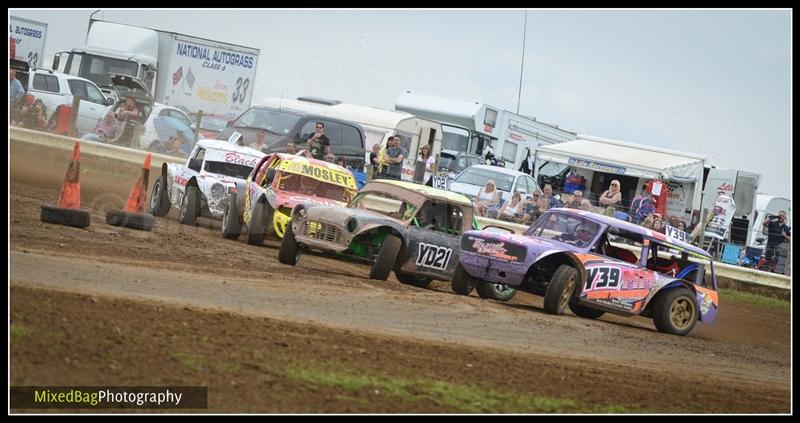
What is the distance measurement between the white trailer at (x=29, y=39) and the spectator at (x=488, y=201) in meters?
18.4

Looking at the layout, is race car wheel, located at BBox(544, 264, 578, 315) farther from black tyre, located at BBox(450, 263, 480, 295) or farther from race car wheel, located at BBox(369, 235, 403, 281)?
race car wheel, located at BBox(369, 235, 403, 281)

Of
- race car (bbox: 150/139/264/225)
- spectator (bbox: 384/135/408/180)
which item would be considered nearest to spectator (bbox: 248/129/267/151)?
spectator (bbox: 384/135/408/180)

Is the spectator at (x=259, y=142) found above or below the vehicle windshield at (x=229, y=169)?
above

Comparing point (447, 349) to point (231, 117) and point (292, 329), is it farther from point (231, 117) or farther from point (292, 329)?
point (231, 117)

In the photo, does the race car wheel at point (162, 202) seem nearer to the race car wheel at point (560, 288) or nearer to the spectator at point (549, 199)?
the spectator at point (549, 199)

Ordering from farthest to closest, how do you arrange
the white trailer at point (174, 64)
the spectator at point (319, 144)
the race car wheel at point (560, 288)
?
the white trailer at point (174, 64) < the spectator at point (319, 144) < the race car wheel at point (560, 288)

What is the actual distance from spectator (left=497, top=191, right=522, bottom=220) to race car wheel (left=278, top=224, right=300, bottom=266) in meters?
8.11

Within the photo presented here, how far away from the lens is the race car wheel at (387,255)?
1419cm

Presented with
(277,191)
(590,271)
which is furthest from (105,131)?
(590,271)

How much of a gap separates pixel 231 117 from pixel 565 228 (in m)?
20.3

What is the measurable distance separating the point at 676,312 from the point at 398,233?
3.69m

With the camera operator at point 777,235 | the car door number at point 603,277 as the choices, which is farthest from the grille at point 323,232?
the camera operator at point 777,235

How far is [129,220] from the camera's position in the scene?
15477 mm
